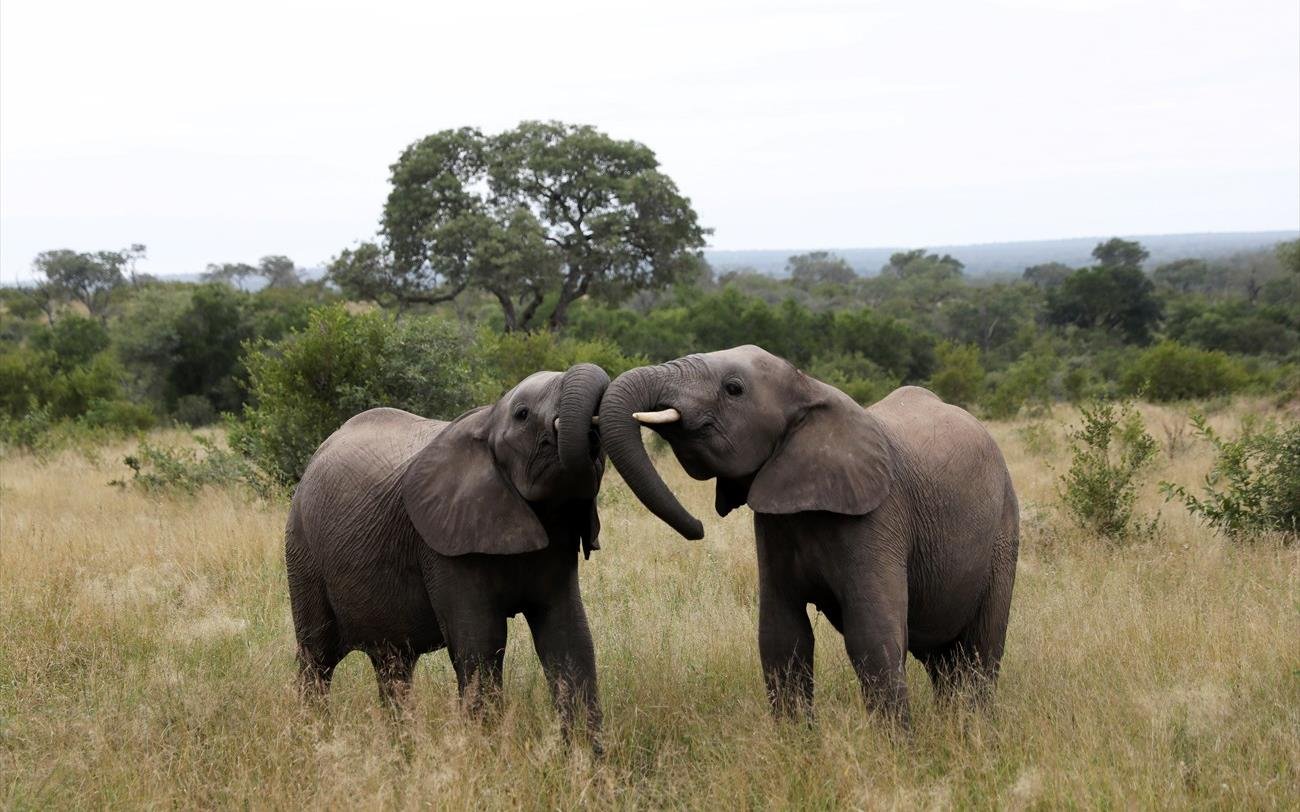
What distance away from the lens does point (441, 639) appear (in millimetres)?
5555

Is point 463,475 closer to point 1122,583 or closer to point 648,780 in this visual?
point 648,780

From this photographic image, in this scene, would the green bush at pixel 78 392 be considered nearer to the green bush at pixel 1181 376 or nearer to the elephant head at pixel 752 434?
the elephant head at pixel 752 434

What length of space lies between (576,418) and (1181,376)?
25.7 metres

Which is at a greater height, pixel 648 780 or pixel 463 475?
pixel 463 475

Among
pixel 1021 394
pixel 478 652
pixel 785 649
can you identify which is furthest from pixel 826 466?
pixel 1021 394

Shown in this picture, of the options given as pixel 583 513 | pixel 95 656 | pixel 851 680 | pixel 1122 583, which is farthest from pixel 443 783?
pixel 1122 583

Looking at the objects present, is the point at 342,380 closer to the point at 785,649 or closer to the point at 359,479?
the point at 359,479

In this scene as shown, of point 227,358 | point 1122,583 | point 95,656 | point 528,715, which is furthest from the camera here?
point 227,358

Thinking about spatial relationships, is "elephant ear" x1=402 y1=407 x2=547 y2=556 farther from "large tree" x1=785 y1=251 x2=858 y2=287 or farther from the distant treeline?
"large tree" x1=785 y1=251 x2=858 y2=287

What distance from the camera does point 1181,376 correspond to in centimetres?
2700

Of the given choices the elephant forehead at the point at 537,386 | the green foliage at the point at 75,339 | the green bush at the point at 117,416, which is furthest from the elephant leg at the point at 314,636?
the green foliage at the point at 75,339

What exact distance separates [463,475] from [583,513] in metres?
0.54

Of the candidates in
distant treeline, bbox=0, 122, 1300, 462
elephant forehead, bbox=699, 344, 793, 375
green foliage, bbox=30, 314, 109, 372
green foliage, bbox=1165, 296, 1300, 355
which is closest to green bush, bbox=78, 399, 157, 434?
distant treeline, bbox=0, 122, 1300, 462

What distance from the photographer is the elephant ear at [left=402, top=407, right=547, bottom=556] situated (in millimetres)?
4812
